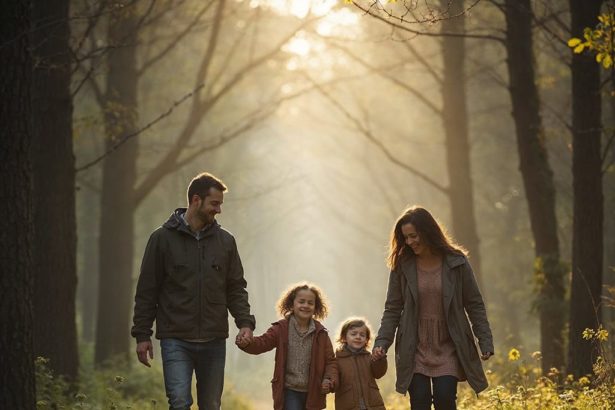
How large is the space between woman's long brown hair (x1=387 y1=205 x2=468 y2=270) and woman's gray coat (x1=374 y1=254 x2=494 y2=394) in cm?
7

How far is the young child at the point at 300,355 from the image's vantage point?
6.69 m

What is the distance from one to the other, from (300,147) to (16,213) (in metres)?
34.4

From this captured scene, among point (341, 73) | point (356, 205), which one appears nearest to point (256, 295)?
point (356, 205)

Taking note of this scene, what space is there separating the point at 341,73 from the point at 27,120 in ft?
48.0

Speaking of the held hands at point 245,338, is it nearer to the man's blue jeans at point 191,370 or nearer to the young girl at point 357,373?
the man's blue jeans at point 191,370

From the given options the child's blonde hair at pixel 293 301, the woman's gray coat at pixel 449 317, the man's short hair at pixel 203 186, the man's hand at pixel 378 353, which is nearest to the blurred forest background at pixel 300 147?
the man's short hair at pixel 203 186

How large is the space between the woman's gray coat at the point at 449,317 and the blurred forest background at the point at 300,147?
1446 mm

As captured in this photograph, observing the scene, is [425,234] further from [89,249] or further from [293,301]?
[89,249]

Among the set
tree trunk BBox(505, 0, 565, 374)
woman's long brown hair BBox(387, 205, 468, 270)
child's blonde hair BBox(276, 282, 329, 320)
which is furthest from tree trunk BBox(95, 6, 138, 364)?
woman's long brown hair BBox(387, 205, 468, 270)

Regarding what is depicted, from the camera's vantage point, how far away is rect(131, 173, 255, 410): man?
20.5 ft

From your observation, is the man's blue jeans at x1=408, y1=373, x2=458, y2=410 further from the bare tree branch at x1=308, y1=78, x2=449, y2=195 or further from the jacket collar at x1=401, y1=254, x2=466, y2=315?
the bare tree branch at x1=308, y1=78, x2=449, y2=195

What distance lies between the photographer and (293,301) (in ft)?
23.0

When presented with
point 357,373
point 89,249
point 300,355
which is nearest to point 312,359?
point 300,355

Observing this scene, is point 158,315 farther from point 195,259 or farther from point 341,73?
point 341,73
